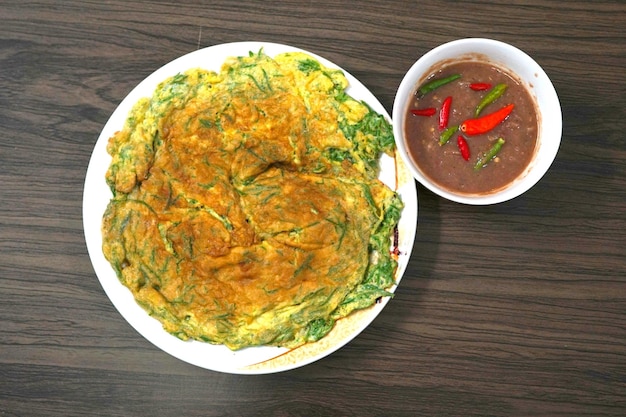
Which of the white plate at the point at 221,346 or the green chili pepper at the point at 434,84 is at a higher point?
the green chili pepper at the point at 434,84

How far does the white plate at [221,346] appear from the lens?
9.93 ft

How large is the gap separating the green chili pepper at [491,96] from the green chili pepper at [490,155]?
0.19 metres

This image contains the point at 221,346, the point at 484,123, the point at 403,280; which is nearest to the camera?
the point at 484,123

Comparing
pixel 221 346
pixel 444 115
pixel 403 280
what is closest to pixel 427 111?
pixel 444 115

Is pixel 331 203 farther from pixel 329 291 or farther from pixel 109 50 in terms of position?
pixel 109 50

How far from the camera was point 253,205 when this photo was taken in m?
2.97

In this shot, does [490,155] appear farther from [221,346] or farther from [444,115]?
[221,346]

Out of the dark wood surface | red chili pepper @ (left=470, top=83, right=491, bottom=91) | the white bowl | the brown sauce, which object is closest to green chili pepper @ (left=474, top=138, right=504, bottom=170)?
the brown sauce

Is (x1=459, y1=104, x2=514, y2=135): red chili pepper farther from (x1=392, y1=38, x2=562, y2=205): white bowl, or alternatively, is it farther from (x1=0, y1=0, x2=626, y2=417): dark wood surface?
(x1=0, y1=0, x2=626, y2=417): dark wood surface

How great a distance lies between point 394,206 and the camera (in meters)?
3.04

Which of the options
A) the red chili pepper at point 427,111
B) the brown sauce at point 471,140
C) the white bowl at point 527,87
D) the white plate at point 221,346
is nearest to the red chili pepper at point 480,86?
the brown sauce at point 471,140

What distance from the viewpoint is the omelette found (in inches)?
115

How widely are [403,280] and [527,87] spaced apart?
4.28 ft

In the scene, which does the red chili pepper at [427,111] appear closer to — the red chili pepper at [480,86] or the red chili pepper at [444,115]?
the red chili pepper at [444,115]
